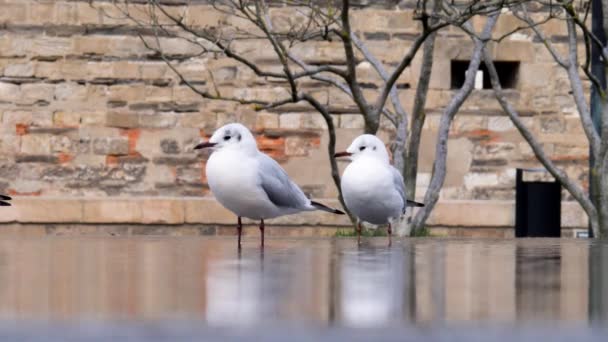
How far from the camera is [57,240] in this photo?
948 centimetres

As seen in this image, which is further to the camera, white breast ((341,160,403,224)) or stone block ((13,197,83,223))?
stone block ((13,197,83,223))

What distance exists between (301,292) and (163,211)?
441 inches

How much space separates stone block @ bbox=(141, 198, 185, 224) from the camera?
16.3 metres

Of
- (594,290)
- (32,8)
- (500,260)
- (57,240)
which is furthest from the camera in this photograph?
(32,8)

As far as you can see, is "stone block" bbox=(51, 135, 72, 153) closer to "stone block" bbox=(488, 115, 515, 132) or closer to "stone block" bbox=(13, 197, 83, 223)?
"stone block" bbox=(13, 197, 83, 223)

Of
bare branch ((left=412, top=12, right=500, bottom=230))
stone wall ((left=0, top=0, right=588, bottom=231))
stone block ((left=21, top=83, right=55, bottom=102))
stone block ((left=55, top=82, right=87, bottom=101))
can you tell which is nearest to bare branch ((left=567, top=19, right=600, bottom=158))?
bare branch ((left=412, top=12, right=500, bottom=230))

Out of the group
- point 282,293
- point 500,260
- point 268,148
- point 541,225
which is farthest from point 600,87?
point 282,293

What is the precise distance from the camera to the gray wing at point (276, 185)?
24.7 ft

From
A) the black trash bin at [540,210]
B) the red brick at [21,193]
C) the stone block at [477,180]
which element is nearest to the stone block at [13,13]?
the red brick at [21,193]

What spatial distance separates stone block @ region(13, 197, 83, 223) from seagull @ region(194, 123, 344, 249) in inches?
350

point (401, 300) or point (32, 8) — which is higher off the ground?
point (32, 8)

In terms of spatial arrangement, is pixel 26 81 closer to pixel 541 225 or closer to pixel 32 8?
pixel 32 8

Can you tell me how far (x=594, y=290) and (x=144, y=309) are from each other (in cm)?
184

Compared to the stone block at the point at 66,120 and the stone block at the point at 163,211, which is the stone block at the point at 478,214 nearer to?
the stone block at the point at 163,211
